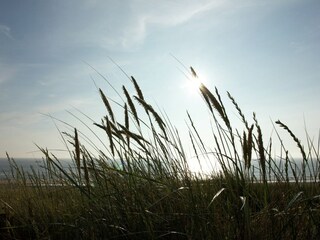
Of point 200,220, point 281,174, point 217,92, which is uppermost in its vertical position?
point 217,92

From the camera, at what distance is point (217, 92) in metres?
1.58

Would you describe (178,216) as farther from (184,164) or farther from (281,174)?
(281,174)

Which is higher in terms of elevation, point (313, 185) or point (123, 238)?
point (313, 185)

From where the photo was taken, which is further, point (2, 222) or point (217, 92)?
point (2, 222)

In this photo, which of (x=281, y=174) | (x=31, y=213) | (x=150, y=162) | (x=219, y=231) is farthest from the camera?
(x=31, y=213)

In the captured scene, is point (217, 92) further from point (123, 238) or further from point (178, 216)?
point (123, 238)

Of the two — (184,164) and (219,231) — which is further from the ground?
(184,164)

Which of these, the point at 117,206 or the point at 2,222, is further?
the point at 2,222

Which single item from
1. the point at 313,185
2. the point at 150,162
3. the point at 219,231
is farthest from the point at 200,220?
the point at 150,162

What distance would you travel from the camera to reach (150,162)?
104 inches

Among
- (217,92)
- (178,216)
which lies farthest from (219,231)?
(217,92)

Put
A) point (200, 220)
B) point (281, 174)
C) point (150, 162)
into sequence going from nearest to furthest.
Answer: point (200, 220) < point (281, 174) < point (150, 162)

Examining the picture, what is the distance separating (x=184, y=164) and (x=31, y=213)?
1441 millimetres

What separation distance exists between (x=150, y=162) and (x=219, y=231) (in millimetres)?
1200
